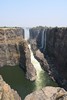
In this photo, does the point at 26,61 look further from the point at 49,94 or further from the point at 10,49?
the point at 49,94

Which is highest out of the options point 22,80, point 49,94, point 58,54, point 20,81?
point 49,94

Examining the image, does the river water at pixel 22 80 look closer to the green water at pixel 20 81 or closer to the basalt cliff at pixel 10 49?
the green water at pixel 20 81

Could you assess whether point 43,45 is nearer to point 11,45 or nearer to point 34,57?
point 34,57

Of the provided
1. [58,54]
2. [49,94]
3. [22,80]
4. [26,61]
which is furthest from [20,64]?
[49,94]

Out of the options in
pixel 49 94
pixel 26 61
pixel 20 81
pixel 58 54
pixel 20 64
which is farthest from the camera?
pixel 20 64

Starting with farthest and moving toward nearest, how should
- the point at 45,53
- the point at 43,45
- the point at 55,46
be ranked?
the point at 43,45 < the point at 45,53 < the point at 55,46

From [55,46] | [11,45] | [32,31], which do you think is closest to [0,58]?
[11,45]

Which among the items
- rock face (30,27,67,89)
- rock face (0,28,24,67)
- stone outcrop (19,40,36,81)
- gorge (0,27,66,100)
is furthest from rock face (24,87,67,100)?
rock face (0,28,24,67)

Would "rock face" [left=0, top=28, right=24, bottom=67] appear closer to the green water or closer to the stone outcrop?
the stone outcrop
